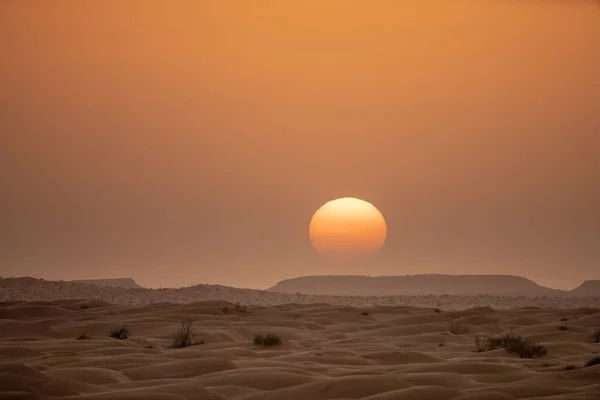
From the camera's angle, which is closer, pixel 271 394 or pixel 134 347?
pixel 271 394

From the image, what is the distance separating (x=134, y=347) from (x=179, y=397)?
202 inches

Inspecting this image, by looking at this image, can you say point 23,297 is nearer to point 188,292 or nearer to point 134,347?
point 188,292

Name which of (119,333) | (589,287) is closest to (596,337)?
(119,333)

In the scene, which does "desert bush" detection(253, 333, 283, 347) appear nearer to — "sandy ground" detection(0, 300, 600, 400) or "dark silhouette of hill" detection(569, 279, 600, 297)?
"sandy ground" detection(0, 300, 600, 400)

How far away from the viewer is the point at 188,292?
38.3 m

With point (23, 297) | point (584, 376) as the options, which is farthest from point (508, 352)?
point (23, 297)

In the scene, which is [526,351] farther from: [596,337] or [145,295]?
[145,295]

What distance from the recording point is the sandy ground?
26.8ft

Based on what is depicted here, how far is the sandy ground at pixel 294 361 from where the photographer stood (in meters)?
8.16

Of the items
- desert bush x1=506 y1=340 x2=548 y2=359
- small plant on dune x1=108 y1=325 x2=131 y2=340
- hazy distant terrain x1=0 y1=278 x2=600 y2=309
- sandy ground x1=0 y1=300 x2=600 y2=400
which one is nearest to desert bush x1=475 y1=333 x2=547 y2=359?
desert bush x1=506 y1=340 x2=548 y2=359

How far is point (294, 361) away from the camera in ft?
35.4

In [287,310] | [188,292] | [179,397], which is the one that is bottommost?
[179,397]

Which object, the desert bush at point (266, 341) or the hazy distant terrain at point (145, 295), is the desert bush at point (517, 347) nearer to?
the desert bush at point (266, 341)

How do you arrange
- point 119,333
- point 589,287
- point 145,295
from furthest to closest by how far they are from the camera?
point 589,287 < point 145,295 < point 119,333
